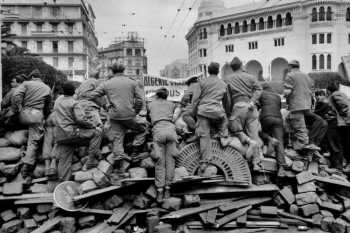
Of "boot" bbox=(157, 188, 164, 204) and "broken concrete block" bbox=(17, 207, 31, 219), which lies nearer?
"boot" bbox=(157, 188, 164, 204)

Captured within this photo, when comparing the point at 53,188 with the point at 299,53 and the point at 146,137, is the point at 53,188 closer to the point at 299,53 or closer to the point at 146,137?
the point at 146,137

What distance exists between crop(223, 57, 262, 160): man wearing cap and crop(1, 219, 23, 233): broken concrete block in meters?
5.14

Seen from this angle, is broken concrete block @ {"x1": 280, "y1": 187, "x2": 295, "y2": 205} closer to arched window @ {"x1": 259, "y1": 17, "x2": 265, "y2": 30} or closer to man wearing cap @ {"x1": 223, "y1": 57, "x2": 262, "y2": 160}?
man wearing cap @ {"x1": 223, "y1": 57, "x2": 262, "y2": 160}

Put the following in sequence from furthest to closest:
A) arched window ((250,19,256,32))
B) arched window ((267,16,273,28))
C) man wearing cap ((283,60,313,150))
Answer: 1. arched window ((250,19,256,32))
2. arched window ((267,16,273,28))
3. man wearing cap ((283,60,313,150))

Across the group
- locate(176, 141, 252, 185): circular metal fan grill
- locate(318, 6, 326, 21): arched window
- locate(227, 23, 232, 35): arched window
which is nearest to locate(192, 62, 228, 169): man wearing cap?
locate(176, 141, 252, 185): circular metal fan grill

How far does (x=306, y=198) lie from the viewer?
8.69 meters

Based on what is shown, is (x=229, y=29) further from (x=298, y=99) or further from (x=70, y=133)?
(x=70, y=133)

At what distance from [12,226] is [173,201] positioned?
11.3ft

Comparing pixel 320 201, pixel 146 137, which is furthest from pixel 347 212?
pixel 146 137

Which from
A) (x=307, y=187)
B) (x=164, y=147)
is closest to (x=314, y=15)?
(x=307, y=187)

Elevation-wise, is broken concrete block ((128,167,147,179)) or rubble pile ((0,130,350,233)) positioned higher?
broken concrete block ((128,167,147,179))

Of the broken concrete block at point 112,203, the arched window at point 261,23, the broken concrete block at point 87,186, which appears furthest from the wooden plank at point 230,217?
the arched window at point 261,23

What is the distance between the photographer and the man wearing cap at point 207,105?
879 cm

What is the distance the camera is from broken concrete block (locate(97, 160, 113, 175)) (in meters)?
8.74
